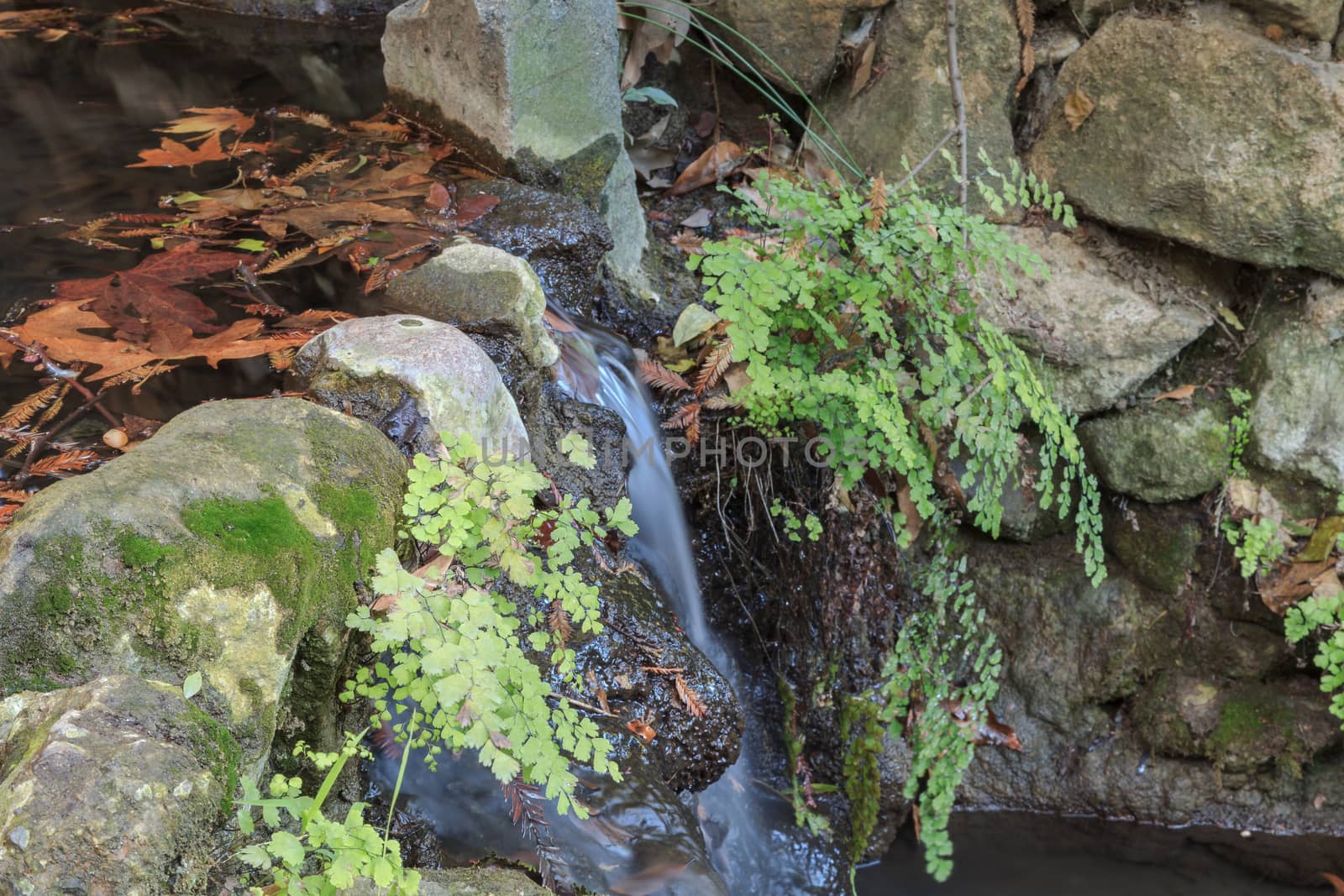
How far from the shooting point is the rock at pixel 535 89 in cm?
341

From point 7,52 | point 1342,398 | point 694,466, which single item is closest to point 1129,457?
point 1342,398

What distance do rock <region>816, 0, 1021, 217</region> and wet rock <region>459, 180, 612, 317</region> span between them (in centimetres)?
150

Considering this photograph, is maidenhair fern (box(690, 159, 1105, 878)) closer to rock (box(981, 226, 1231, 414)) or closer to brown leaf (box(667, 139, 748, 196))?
rock (box(981, 226, 1231, 414))

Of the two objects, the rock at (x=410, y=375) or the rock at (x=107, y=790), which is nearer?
the rock at (x=107, y=790)

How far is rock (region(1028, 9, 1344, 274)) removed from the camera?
3443 millimetres

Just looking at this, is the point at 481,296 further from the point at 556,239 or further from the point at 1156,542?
the point at 1156,542

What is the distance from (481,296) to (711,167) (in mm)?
1914

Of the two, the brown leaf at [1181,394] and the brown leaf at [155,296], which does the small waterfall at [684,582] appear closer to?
the brown leaf at [155,296]

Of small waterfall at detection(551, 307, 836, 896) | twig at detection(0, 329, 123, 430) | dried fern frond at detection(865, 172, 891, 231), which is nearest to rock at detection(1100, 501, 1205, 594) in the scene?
small waterfall at detection(551, 307, 836, 896)

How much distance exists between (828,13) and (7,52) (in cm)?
440

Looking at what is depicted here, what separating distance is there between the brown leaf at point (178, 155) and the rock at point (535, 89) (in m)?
0.88

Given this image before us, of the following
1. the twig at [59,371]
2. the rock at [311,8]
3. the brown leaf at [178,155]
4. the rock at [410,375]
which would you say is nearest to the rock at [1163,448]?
the rock at [410,375]

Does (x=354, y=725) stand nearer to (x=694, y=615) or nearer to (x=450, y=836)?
(x=450, y=836)

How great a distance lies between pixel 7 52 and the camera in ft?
16.9
